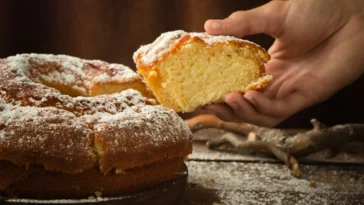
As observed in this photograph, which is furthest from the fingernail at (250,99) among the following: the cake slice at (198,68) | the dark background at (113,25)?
the dark background at (113,25)

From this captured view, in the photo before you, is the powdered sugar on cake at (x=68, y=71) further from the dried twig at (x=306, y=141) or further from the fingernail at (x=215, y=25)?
the dried twig at (x=306, y=141)

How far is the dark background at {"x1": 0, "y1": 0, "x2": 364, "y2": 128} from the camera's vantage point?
337 cm

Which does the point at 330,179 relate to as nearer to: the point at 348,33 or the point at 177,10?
the point at 348,33

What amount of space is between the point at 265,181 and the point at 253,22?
637 millimetres

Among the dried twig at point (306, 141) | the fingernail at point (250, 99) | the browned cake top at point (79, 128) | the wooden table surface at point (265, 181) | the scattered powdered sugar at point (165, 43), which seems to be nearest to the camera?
the browned cake top at point (79, 128)

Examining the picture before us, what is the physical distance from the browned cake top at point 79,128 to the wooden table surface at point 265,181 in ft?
0.86

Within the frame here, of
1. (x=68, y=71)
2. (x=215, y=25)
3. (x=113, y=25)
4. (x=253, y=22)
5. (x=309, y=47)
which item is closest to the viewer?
(x=68, y=71)

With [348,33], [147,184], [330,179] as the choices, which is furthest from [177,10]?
[147,184]

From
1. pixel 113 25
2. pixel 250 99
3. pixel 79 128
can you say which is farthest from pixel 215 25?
pixel 113 25

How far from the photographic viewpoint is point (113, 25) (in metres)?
3.43

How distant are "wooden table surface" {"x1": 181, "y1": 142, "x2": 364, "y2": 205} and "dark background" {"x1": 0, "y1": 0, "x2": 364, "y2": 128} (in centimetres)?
137

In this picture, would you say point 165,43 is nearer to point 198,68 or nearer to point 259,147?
point 198,68

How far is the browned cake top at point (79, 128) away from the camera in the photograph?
1.29m

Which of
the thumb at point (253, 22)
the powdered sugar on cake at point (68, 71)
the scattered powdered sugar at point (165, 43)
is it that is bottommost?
the powdered sugar on cake at point (68, 71)
